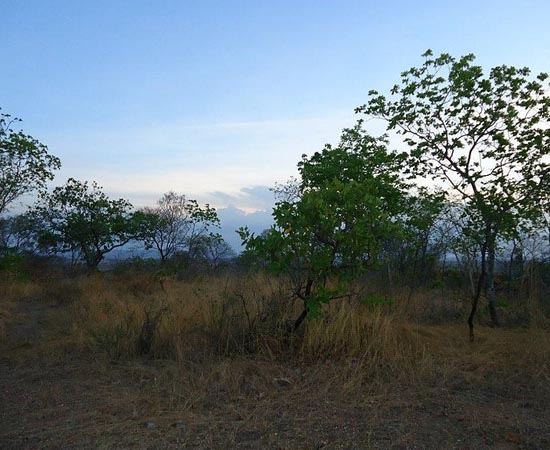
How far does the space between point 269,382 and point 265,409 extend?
0.59 metres

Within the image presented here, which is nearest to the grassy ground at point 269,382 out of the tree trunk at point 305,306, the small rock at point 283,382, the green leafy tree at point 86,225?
the small rock at point 283,382

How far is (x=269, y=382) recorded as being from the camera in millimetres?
4457

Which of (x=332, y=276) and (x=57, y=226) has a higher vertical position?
(x=57, y=226)

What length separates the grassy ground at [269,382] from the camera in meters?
3.39

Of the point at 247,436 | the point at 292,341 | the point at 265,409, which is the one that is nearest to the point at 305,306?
the point at 292,341

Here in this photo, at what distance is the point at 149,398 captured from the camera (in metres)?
4.08

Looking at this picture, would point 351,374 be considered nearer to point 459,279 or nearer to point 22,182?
point 459,279

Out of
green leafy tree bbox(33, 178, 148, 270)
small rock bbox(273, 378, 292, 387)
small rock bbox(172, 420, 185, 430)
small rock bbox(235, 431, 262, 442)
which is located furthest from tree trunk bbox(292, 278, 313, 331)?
green leafy tree bbox(33, 178, 148, 270)

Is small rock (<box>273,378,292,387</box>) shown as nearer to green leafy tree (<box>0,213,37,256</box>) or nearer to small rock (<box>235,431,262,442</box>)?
small rock (<box>235,431,262,442</box>)

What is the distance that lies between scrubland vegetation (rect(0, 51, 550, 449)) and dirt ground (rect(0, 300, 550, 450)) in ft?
0.06

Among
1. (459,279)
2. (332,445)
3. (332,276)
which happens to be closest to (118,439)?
(332,445)

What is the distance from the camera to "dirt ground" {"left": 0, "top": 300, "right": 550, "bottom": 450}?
330 cm

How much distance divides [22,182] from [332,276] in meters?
10.6

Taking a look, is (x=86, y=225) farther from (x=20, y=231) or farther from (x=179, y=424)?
(x=179, y=424)
